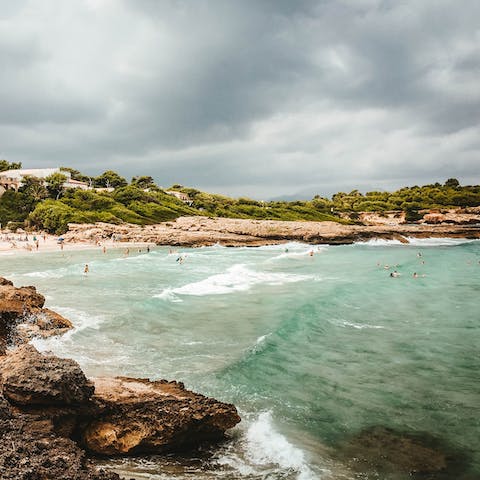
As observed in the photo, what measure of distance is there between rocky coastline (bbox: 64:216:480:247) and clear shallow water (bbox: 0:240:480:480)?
40.5m

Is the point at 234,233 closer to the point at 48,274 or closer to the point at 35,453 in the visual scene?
the point at 48,274

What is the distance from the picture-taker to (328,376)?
13320 millimetres

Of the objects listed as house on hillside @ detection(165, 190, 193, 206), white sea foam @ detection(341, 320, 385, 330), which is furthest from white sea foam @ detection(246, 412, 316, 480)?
house on hillside @ detection(165, 190, 193, 206)

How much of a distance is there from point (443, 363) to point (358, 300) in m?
11.7

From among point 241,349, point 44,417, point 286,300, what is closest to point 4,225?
point 286,300

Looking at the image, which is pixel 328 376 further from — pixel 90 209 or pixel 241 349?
pixel 90 209

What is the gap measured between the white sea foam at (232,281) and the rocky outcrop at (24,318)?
32.2 feet

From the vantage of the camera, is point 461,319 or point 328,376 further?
point 461,319

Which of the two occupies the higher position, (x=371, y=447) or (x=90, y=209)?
(x=90, y=209)

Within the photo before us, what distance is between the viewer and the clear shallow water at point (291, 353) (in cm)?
892

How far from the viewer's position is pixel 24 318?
16.0 meters

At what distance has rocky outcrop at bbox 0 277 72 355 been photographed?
15.0 metres

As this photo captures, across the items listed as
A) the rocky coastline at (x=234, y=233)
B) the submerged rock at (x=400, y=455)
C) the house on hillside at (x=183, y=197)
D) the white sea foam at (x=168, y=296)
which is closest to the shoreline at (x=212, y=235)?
the rocky coastline at (x=234, y=233)

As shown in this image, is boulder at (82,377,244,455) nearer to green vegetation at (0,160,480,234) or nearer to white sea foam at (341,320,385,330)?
white sea foam at (341,320,385,330)
